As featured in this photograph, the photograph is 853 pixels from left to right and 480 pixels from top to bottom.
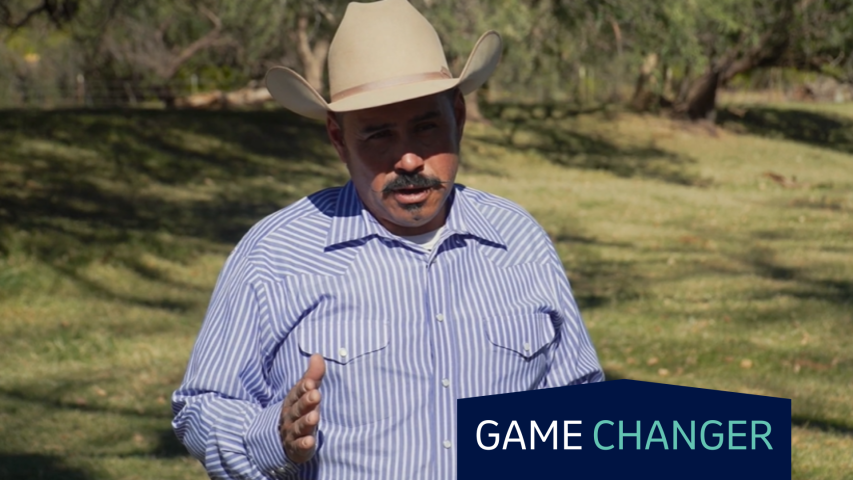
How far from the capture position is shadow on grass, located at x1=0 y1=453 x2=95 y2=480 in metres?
6.29

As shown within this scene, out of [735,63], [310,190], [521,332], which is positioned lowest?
[310,190]

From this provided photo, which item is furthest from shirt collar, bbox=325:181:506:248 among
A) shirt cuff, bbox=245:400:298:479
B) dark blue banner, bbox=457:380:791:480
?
dark blue banner, bbox=457:380:791:480

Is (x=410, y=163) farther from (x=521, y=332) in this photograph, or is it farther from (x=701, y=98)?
(x=701, y=98)

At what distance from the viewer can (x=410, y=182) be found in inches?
107

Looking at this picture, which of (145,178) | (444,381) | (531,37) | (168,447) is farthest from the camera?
(531,37)

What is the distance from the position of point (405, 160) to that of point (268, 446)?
676mm

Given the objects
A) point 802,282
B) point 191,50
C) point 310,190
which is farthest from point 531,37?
point 191,50

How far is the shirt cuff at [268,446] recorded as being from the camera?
2.55 metres

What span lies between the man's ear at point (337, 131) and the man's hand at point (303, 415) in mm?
643

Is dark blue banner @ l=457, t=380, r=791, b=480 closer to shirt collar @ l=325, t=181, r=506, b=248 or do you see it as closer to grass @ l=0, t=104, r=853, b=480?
shirt collar @ l=325, t=181, r=506, b=248

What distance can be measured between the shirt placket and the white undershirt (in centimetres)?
12

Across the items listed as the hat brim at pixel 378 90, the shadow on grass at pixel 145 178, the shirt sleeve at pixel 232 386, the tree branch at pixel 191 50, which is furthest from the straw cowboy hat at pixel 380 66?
the tree branch at pixel 191 50

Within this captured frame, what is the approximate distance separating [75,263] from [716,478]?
1021 cm

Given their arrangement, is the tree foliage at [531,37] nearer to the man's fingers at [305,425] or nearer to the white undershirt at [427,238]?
the white undershirt at [427,238]
